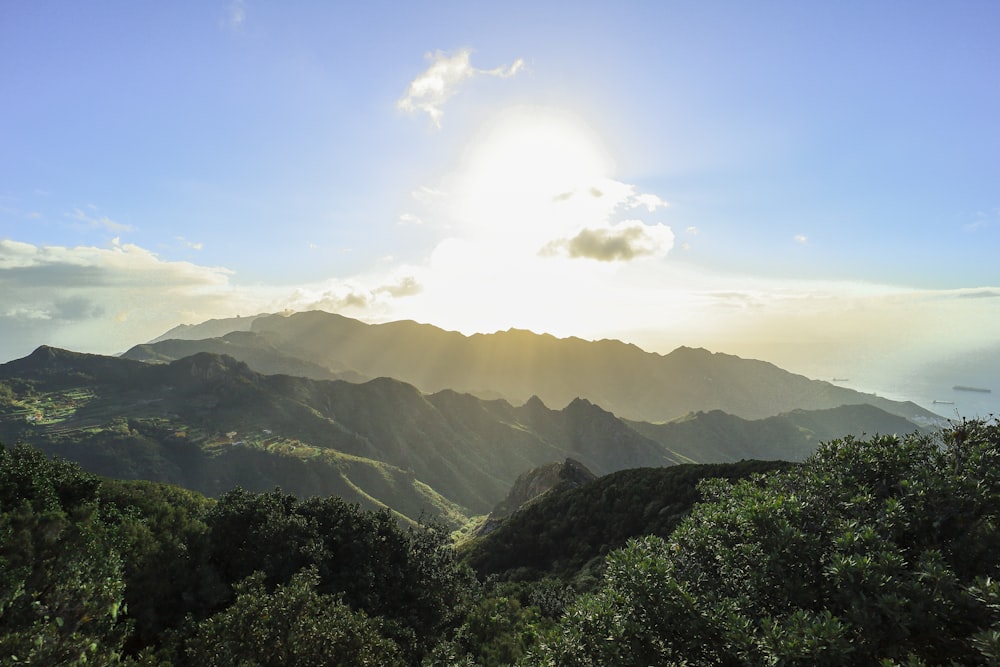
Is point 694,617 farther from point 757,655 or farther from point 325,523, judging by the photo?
point 325,523

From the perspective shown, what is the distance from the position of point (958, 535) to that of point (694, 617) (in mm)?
9673

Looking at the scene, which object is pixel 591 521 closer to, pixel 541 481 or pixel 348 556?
pixel 348 556

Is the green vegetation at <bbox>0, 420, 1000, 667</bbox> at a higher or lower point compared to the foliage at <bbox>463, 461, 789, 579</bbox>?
higher

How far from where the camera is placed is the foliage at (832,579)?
1171 cm

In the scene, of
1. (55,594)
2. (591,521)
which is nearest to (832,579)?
(55,594)

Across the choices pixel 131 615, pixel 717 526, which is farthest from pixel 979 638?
pixel 131 615

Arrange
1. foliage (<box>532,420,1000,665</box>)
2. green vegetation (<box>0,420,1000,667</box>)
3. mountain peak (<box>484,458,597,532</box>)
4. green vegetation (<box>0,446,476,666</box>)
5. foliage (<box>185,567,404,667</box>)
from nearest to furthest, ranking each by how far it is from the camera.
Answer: foliage (<box>532,420,1000,665</box>) < green vegetation (<box>0,420,1000,667</box>) < green vegetation (<box>0,446,476,666</box>) < foliage (<box>185,567,404,667</box>) < mountain peak (<box>484,458,597,532</box>)

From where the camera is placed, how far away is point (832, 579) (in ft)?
45.2

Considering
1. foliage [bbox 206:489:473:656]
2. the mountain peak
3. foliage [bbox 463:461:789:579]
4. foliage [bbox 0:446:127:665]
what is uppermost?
foliage [bbox 0:446:127:665]

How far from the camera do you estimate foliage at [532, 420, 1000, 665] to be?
11711 mm

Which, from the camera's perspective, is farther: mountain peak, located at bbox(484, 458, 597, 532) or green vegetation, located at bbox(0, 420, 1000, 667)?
mountain peak, located at bbox(484, 458, 597, 532)

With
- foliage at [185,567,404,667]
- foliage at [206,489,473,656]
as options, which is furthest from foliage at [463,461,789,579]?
foliage at [185,567,404,667]

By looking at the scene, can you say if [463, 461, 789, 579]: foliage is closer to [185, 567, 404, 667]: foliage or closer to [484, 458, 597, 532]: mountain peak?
[484, 458, 597, 532]: mountain peak

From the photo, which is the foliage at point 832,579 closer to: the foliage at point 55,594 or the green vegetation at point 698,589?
the green vegetation at point 698,589
